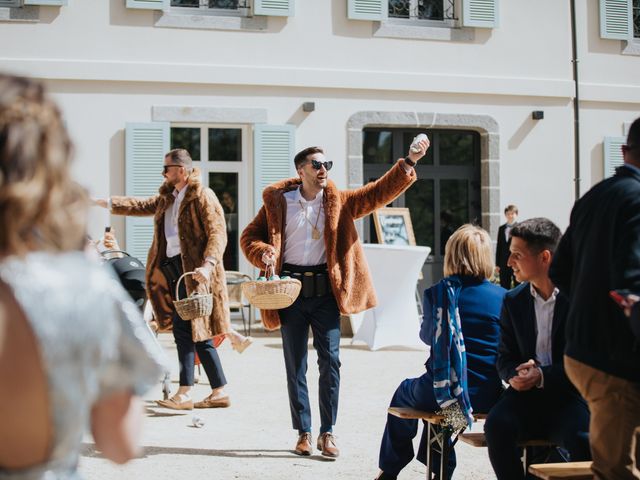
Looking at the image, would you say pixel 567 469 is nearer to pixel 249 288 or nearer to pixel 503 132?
pixel 249 288

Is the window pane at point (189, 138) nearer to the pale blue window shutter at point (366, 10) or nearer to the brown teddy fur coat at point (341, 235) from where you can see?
the pale blue window shutter at point (366, 10)

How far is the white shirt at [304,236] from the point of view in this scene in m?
5.87

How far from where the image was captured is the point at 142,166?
12.8 meters

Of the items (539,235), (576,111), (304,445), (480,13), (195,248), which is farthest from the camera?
(576,111)

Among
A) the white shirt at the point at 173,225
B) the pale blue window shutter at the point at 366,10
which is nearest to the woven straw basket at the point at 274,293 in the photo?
the white shirt at the point at 173,225

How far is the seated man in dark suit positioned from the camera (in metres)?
3.96

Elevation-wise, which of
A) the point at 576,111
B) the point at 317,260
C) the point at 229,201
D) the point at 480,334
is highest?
the point at 576,111

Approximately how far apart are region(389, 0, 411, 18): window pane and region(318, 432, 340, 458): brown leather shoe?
9563mm

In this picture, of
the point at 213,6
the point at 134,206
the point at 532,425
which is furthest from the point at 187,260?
the point at 213,6

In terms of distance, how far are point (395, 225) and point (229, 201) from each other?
2260 millimetres

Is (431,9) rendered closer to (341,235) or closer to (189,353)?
(189,353)

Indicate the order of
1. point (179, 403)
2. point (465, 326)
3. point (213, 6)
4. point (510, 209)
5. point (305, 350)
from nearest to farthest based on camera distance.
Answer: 1. point (465, 326)
2. point (305, 350)
3. point (179, 403)
4. point (213, 6)
5. point (510, 209)

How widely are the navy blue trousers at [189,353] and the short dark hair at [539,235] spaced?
11.4 feet

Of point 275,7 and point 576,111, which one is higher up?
point 275,7
